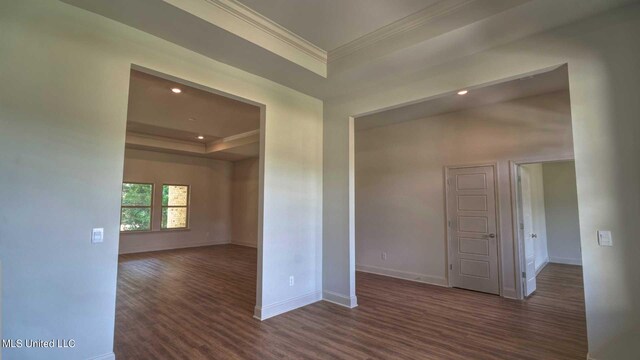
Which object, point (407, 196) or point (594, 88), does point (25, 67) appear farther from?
point (407, 196)

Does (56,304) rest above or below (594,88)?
below

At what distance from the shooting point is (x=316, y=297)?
172 inches

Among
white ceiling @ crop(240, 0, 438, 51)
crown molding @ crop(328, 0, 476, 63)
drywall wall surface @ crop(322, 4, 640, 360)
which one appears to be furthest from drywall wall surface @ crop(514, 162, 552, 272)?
white ceiling @ crop(240, 0, 438, 51)

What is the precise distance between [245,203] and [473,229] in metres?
7.54

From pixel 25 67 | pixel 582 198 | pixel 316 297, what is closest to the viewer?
pixel 25 67

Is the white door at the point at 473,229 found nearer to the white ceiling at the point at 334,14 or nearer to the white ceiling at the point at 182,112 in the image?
the white ceiling at the point at 334,14

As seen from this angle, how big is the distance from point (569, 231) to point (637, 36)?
6704mm

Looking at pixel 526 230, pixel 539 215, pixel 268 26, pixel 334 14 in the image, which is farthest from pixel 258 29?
pixel 539 215

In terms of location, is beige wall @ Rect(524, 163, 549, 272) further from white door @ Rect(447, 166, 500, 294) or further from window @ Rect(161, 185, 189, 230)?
window @ Rect(161, 185, 189, 230)

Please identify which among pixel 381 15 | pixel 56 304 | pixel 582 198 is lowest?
pixel 56 304

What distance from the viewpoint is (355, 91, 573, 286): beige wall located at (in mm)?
4512

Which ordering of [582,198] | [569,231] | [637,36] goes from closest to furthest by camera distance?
[637,36] → [582,198] → [569,231]

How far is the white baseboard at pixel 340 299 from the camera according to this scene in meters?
4.12

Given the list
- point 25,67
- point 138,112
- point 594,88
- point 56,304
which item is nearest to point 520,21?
point 594,88
